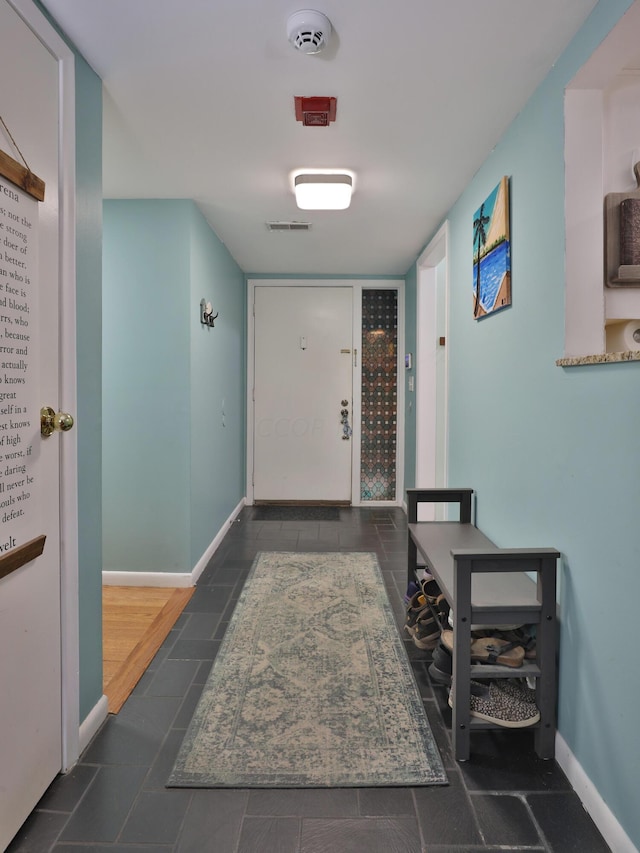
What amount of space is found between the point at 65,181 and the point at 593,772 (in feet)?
7.67

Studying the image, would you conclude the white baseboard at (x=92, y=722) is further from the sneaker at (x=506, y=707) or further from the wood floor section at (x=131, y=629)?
the sneaker at (x=506, y=707)

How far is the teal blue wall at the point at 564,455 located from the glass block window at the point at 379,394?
268cm

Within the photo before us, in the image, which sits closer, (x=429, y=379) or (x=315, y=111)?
(x=315, y=111)

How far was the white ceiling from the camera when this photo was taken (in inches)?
60.1

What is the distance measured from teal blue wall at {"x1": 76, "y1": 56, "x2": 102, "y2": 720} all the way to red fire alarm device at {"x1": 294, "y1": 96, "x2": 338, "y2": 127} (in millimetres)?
742

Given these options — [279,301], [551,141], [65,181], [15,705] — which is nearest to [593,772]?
[15,705]

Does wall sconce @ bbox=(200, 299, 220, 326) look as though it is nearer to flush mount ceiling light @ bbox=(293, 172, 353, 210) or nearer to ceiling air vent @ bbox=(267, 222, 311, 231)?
ceiling air vent @ bbox=(267, 222, 311, 231)

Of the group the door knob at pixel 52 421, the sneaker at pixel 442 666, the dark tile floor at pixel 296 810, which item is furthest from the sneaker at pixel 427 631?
the door knob at pixel 52 421

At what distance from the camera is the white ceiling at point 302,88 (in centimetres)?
153

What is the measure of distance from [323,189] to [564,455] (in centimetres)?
189

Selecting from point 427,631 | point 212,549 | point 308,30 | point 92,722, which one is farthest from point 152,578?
point 308,30

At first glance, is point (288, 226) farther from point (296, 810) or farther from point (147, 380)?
point (296, 810)

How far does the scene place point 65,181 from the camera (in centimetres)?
156

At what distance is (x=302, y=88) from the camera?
190 centimetres
